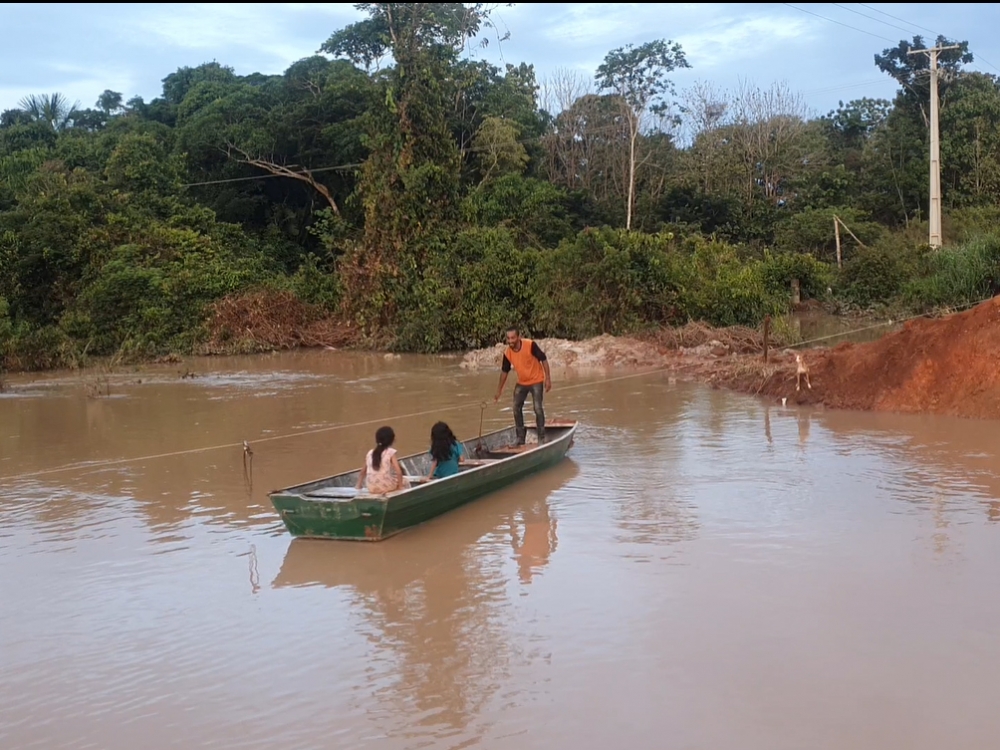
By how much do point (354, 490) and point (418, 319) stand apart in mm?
16335

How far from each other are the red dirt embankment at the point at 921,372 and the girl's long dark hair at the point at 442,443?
7615mm

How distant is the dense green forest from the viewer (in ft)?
77.9

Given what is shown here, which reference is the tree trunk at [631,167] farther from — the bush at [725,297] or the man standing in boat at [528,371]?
the man standing in boat at [528,371]

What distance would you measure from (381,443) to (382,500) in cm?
53

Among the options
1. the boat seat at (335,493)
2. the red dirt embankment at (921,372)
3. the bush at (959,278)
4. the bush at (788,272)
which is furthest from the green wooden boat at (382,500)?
the bush at (788,272)

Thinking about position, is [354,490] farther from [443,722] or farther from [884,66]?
[884,66]

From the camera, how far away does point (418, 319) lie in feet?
81.5

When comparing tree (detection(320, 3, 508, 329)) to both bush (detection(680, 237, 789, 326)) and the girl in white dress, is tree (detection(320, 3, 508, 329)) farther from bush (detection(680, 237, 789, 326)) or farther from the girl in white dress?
the girl in white dress

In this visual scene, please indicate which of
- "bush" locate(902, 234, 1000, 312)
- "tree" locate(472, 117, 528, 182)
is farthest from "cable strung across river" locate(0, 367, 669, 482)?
"tree" locate(472, 117, 528, 182)

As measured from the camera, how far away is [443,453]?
9016 millimetres

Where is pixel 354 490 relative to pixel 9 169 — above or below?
below

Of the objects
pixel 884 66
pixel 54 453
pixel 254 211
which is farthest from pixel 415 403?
pixel 884 66

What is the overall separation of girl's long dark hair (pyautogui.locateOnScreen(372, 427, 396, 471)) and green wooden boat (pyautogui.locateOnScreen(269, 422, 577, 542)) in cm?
30

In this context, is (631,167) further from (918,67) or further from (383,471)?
(383,471)
